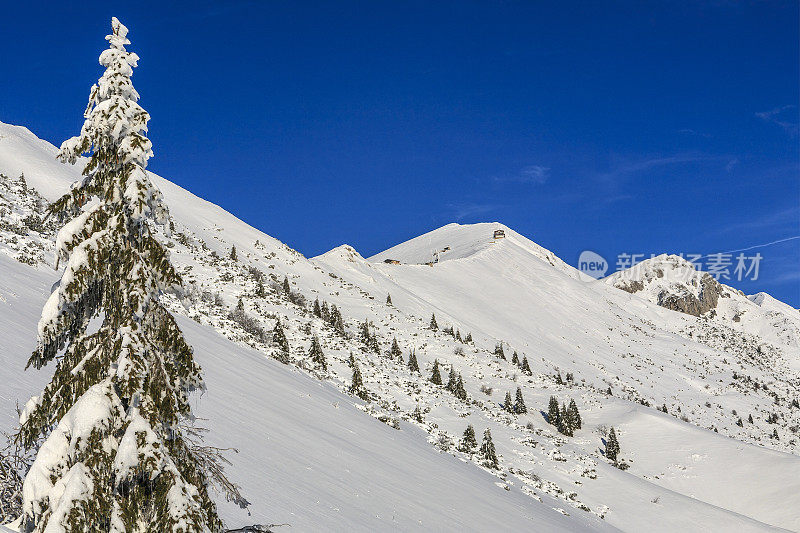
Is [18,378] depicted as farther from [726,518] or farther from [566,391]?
[566,391]

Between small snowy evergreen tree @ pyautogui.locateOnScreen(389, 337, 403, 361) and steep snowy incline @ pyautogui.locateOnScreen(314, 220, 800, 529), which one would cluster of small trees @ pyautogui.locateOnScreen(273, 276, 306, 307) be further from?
steep snowy incline @ pyautogui.locateOnScreen(314, 220, 800, 529)

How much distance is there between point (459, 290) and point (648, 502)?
63.3m

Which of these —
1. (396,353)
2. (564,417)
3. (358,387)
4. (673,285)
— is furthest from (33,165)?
(673,285)

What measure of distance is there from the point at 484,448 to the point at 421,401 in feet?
23.8

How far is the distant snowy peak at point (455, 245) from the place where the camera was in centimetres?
15238

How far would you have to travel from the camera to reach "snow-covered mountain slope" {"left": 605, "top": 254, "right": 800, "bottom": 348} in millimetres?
141250

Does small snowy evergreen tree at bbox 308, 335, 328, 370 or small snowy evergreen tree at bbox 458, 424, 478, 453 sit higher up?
small snowy evergreen tree at bbox 308, 335, 328, 370

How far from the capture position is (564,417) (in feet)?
136

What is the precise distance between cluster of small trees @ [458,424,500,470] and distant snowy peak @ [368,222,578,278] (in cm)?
10850

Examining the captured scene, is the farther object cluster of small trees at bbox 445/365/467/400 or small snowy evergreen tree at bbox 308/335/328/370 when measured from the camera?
cluster of small trees at bbox 445/365/467/400

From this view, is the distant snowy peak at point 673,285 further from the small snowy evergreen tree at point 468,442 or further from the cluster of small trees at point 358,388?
the cluster of small trees at point 358,388

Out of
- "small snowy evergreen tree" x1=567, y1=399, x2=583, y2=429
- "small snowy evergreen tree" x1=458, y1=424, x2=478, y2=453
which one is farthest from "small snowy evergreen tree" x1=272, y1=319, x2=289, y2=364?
"small snowy evergreen tree" x1=567, y1=399, x2=583, y2=429

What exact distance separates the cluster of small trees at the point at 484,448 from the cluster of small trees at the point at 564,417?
44.2 ft

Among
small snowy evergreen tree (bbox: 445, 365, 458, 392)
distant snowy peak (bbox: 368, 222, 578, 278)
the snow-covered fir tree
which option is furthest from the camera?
distant snowy peak (bbox: 368, 222, 578, 278)
